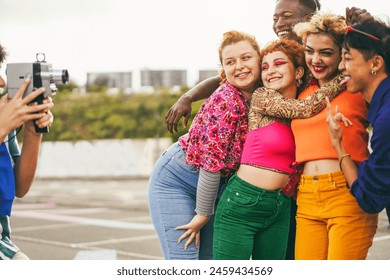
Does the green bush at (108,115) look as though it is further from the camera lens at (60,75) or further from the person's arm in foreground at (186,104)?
the camera lens at (60,75)

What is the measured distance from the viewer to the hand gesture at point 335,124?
209cm

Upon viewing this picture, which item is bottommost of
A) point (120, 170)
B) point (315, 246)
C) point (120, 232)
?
point (120, 170)

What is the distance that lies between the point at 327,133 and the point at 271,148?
0.65 ft

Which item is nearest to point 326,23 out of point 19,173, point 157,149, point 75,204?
point 19,173

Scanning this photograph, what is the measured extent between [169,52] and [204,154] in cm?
131

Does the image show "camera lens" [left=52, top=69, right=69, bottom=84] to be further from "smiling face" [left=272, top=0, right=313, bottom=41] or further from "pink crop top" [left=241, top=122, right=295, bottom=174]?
"smiling face" [left=272, top=0, right=313, bottom=41]

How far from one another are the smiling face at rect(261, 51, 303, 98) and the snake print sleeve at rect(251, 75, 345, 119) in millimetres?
39

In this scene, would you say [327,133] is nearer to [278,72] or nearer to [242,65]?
[278,72]

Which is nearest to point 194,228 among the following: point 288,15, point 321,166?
point 321,166

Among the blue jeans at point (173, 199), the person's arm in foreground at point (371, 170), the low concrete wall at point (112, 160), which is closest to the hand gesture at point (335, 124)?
the person's arm in foreground at point (371, 170)

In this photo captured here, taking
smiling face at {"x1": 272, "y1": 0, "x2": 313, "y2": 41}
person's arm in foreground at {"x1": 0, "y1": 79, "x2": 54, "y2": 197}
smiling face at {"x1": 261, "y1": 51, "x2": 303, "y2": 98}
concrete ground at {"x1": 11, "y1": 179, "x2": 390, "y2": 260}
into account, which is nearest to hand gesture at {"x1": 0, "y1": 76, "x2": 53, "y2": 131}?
person's arm in foreground at {"x1": 0, "y1": 79, "x2": 54, "y2": 197}

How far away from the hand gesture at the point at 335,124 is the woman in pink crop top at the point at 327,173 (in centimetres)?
6
